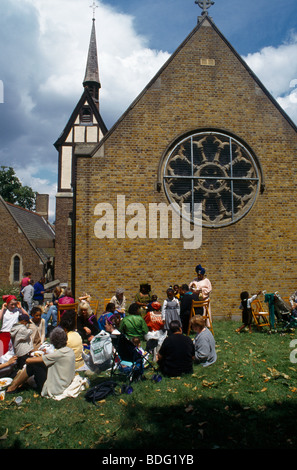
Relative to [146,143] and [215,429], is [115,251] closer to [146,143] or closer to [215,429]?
[146,143]

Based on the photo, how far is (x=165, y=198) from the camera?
12.5 meters

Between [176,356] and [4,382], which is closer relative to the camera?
[4,382]

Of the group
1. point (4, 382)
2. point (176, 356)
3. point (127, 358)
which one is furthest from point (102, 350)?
point (4, 382)

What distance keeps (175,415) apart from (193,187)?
9070mm

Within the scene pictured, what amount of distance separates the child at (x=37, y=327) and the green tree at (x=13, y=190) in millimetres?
38634

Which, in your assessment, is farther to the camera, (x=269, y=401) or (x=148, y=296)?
(x=148, y=296)

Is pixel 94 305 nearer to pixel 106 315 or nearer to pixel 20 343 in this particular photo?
pixel 106 315

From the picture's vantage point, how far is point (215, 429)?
4457 millimetres

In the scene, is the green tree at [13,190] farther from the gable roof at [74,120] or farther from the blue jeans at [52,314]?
the blue jeans at [52,314]
